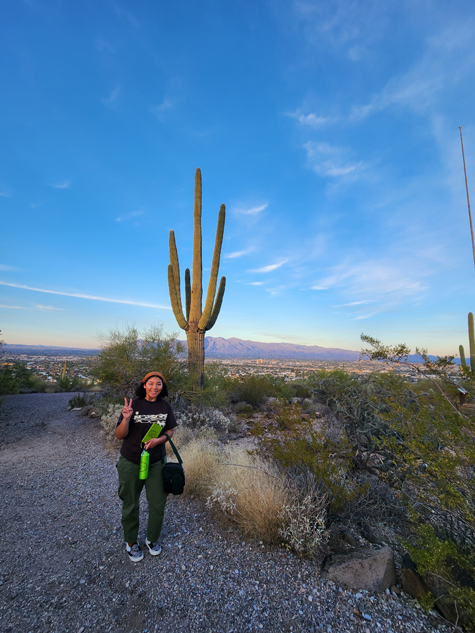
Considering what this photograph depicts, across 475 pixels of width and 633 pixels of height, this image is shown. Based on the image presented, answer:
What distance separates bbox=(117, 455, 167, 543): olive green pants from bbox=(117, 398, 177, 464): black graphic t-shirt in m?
0.10

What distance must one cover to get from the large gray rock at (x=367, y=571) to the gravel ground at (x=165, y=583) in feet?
0.26

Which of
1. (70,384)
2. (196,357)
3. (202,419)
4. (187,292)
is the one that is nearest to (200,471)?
(202,419)

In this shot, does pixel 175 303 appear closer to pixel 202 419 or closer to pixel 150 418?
pixel 202 419

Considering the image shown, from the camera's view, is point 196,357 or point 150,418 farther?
point 196,357

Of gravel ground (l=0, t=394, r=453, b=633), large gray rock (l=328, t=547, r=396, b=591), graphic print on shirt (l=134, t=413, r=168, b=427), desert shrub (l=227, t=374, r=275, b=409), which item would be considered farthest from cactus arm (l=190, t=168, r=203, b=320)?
large gray rock (l=328, t=547, r=396, b=591)

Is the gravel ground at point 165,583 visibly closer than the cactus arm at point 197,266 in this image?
Yes

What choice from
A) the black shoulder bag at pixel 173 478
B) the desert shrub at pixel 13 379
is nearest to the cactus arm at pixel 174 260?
the desert shrub at pixel 13 379

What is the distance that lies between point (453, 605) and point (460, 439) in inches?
48.2

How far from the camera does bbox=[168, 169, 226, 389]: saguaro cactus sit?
980 centimetres

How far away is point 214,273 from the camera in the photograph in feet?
34.1

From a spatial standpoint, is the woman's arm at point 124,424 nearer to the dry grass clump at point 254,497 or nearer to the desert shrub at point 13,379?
the dry grass clump at point 254,497

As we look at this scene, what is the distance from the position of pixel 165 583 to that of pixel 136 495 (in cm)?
82

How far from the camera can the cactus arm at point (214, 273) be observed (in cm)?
993

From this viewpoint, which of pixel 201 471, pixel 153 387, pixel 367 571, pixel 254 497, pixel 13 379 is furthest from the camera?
pixel 13 379
